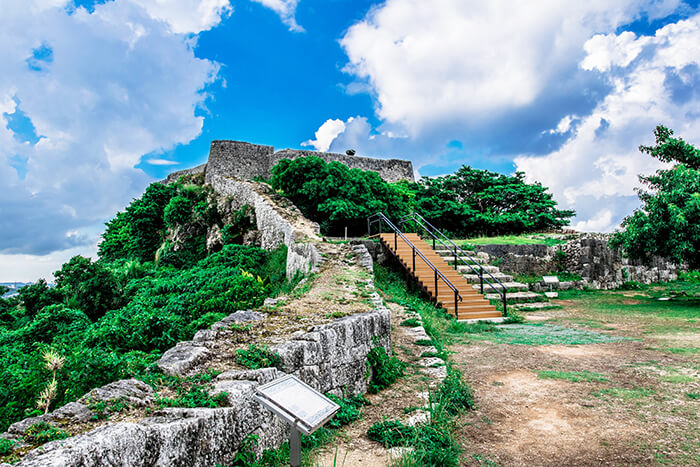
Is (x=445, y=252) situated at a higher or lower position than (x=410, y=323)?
higher

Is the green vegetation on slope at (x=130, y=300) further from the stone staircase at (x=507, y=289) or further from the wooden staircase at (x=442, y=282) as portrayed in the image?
the stone staircase at (x=507, y=289)

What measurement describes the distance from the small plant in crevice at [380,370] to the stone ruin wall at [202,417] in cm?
13

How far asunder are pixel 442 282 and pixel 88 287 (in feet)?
34.7

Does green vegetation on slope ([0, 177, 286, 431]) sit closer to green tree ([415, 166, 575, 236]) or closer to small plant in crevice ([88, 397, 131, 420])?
small plant in crevice ([88, 397, 131, 420])

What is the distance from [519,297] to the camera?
11188mm

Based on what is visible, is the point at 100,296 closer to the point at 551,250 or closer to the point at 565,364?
the point at 565,364

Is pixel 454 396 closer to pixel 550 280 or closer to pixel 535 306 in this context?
pixel 535 306

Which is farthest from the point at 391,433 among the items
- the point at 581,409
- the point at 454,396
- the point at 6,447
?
the point at 6,447

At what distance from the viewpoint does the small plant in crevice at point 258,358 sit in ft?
11.2

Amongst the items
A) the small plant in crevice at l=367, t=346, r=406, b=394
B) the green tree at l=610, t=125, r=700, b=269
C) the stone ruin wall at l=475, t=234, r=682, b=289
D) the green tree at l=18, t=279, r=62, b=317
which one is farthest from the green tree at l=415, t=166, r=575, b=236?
the small plant in crevice at l=367, t=346, r=406, b=394

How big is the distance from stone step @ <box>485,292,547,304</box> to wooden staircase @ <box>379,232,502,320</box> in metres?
0.68

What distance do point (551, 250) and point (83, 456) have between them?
14.9m

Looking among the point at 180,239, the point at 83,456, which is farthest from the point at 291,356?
the point at 180,239

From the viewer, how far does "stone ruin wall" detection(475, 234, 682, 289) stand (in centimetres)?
1397
